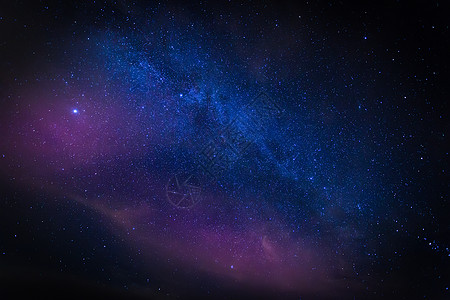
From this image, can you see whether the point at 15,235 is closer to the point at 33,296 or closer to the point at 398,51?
the point at 398,51

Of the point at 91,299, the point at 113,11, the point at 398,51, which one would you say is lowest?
the point at 91,299

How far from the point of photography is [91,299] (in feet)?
109

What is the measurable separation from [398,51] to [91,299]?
3952cm

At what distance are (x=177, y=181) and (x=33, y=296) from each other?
29.3 meters

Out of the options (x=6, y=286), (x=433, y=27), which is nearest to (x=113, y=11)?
(x=433, y=27)

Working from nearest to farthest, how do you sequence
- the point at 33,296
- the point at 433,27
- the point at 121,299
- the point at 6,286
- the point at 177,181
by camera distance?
the point at 433,27 < the point at 177,181 < the point at 6,286 < the point at 33,296 < the point at 121,299

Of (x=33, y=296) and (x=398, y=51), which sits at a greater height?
(x=398, y=51)

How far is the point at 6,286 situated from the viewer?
25797 millimetres

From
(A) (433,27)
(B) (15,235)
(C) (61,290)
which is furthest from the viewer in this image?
(C) (61,290)

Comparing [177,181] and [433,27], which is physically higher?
[433,27]

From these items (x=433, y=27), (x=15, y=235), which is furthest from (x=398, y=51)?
(x=15, y=235)

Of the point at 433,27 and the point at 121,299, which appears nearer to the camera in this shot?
the point at 433,27

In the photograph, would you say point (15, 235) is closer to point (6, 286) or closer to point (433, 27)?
point (433, 27)

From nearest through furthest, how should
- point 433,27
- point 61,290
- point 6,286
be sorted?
point 433,27
point 6,286
point 61,290
